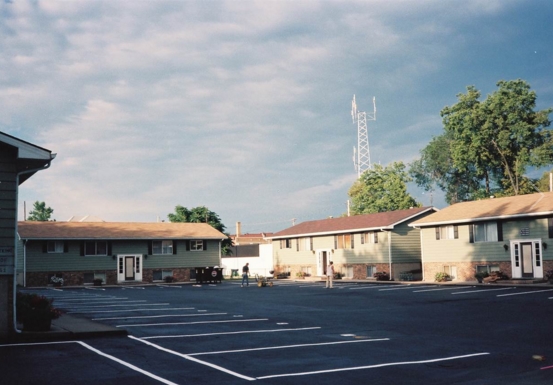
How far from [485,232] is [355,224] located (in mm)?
14400

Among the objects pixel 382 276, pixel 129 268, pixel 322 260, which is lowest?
pixel 382 276

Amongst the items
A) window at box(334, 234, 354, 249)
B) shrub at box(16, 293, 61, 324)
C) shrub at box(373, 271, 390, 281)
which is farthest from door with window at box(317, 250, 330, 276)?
shrub at box(16, 293, 61, 324)

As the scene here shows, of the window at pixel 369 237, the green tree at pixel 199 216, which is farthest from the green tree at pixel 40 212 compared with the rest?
the window at pixel 369 237

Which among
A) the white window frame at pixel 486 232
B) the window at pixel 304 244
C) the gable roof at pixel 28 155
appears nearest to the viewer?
the gable roof at pixel 28 155

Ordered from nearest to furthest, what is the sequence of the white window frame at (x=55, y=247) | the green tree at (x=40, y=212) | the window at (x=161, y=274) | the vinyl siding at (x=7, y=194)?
the vinyl siding at (x=7, y=194)
the white window frame at (x=55, y=247)
the window at (x=161, y=274)
the green tree at (x=40, y=212)

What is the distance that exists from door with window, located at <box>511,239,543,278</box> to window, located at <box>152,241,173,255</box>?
29664 millimetres

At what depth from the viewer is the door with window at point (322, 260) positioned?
Result: 55062mm

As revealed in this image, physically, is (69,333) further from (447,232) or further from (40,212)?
(40,212)

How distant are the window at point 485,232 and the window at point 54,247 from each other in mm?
32032

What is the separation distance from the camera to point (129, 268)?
5253 cm

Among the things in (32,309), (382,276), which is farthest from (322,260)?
(32,309)

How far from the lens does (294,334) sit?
51.2 ft

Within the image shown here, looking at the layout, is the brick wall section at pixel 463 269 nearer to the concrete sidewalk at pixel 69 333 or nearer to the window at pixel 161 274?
the window at pixel 161 274

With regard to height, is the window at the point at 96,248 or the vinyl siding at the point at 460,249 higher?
the window at the point at 96,248
